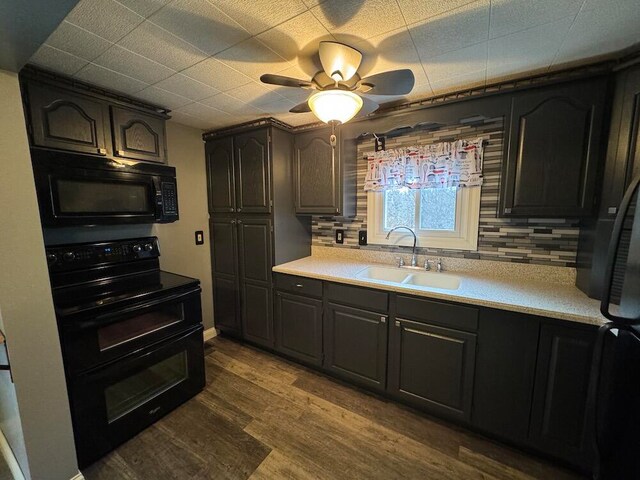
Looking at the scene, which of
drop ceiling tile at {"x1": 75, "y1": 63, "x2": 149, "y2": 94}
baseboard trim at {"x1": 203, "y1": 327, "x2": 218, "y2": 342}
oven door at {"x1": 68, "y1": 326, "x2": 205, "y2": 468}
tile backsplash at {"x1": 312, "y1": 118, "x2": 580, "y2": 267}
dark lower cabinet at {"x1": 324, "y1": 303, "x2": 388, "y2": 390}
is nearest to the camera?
oven door at {"x1": 68, "y1": 326, "x2": 205, "y2": 468}

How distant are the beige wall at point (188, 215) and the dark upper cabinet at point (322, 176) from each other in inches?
38.5

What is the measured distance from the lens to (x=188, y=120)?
→ 2340mm

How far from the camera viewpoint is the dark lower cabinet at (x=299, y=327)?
2.15m

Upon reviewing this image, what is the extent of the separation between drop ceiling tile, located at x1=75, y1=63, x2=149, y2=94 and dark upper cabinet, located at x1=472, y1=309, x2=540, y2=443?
98.4 inches

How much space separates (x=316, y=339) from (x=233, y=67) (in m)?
1.95

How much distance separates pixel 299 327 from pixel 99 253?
5.05ft

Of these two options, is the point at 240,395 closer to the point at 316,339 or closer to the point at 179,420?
the point at 179,420

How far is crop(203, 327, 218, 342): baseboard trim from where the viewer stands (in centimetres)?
277

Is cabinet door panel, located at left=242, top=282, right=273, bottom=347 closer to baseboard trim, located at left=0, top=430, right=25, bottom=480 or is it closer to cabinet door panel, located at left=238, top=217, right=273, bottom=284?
cabinet door panel, located at left=238, top=217, right=273, bottom=284

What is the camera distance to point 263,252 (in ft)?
7.82

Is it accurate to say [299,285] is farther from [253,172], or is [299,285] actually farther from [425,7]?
[425,7]

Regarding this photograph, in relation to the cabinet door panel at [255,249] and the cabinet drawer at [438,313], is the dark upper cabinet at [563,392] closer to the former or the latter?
the cabinet drawer at [438,313]

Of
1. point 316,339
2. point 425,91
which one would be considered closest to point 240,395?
point 316,339

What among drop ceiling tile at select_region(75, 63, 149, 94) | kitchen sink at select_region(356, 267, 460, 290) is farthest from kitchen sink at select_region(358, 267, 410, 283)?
drop ceiling tile at select_region(75, 63, 149, 94)
